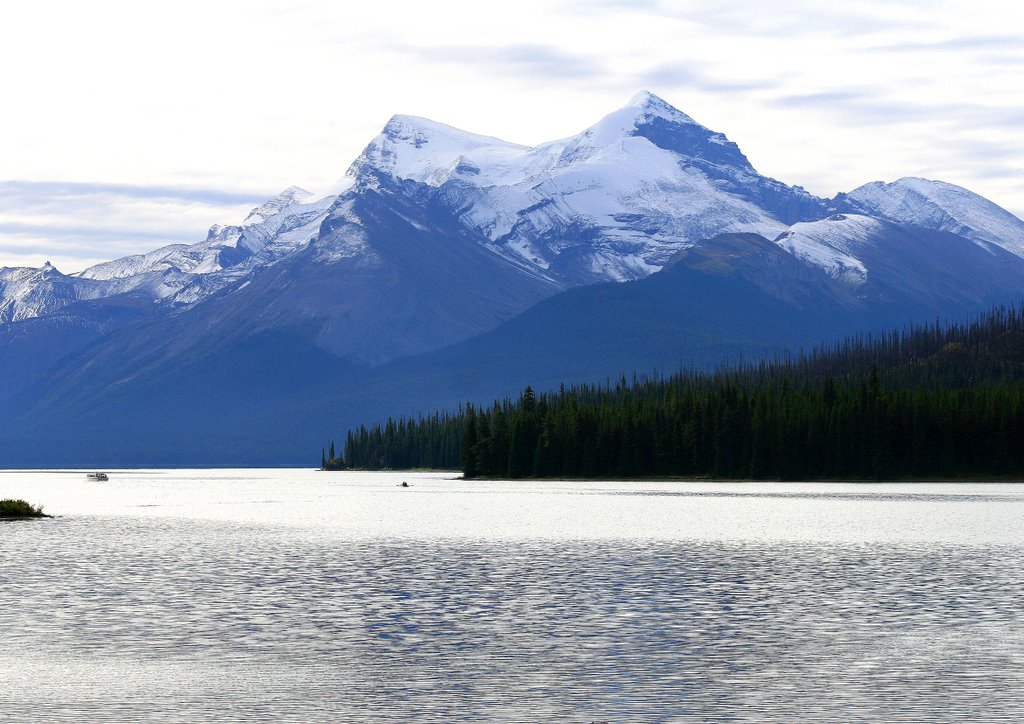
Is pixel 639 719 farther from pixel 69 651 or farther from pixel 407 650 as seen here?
pixel 69 651

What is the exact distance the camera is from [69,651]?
2101 inches

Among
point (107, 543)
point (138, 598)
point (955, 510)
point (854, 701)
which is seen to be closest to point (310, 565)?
point (138, 598)

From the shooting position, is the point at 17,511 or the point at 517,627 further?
the point at 17,511

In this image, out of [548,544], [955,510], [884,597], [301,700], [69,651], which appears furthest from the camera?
[955,510]

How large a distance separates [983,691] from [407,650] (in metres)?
20.4

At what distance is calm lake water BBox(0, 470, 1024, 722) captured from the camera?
144 feet

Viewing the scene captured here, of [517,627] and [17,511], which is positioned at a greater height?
[17,511]

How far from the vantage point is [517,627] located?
196 ft

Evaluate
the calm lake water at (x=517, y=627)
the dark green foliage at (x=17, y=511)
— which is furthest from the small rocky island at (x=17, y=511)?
the calm lake water at (x=517, y=627)

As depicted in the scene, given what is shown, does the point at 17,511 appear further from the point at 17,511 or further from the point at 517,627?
the point at 517,627

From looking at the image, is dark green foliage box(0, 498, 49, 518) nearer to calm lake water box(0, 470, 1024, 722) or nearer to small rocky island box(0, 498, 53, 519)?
small rocky island box(0, 498, 53, 519)

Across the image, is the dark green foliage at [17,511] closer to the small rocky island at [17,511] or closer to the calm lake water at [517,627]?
the small rocky island at [17,511]

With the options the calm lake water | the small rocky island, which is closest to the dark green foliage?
the small rocky island

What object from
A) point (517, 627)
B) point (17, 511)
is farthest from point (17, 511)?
point (517, 627)
